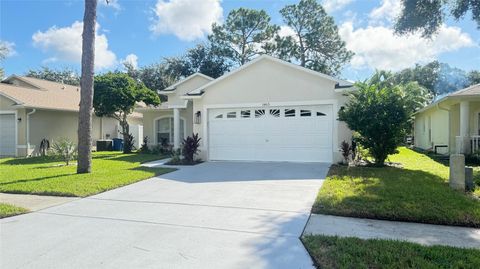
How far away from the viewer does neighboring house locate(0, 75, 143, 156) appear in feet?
58.0

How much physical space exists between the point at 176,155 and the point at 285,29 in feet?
85.1

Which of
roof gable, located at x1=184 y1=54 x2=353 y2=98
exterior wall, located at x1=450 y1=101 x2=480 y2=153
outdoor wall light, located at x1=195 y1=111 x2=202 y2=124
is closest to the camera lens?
roof gable, located at x1=184 y1=54 x2=353 y2=98

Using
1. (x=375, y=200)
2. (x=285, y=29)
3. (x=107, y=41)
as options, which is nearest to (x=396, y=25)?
(x=375, y=200)

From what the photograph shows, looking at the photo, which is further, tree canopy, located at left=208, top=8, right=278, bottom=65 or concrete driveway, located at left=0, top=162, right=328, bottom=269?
tree canopy, located at left=208, top=8, right=278, bottom=65

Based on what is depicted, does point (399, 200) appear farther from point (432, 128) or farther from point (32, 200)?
point (432, 128)

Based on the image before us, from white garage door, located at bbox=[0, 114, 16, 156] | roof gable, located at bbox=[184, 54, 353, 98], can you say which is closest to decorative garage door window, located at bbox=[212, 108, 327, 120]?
roof gable, located at bbox=[184, 54, 353, 98]

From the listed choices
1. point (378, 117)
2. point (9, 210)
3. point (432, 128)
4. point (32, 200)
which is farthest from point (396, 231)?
point (432, 128)

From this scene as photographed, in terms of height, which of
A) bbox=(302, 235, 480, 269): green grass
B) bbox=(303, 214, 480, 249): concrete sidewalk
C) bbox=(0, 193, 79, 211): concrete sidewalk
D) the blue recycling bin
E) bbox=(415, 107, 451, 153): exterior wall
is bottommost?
bbox=(303, 214, 480, 249): concrete sidewalk

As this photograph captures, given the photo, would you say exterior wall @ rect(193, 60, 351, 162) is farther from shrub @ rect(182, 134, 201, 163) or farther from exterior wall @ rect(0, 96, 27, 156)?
exterior wall @ rect(0, 96, 27, 156)

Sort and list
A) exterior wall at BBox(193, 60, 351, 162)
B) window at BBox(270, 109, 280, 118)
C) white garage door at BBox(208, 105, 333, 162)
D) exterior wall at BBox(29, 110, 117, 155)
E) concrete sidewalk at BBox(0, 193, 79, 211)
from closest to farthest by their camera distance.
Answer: concrete sidewalk at BBox(0, 193, 79, 211), exterior wall at BBox(193, 60, 351, 162), white garage door at BBox(208, 105, 333, 162), window at BBox(270, 109, 280, 118), exterior wall at BBox(29, 110, 117, 155)

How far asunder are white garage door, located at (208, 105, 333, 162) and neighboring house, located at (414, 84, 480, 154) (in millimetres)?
5761

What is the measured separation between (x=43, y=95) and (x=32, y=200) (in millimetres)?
15325

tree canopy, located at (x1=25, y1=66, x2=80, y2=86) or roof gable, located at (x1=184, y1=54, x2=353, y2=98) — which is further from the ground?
tree canopy, located at (x1=25, y1=66, x2=80, y2=86)

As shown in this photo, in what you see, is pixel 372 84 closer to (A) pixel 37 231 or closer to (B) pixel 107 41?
A: (A) pixel 37 231
